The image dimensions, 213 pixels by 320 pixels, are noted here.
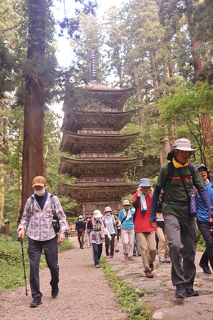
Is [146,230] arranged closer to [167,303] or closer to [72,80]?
[167,303]

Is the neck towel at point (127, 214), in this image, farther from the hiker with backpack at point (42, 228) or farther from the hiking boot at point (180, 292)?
the hiking boot at point (180, 292)

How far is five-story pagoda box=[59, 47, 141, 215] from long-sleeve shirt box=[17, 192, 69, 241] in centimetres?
1831

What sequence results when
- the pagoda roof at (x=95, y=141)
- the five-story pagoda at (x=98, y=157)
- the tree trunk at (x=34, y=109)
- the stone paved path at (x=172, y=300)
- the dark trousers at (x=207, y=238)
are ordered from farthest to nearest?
the five-story pagoda at (x=98, y=157) → the pagoda roof at (x=95, y=141) → the tree trunk at (x=34, y=109) → the dark trousers at (x=207, y=238) → the stone paved path at (x=172, y=300)

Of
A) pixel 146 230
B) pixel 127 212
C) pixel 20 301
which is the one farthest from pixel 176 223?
pixel 127 212

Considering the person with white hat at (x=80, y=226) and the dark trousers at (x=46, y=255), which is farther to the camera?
the person with white hat at (x=80, y=226)

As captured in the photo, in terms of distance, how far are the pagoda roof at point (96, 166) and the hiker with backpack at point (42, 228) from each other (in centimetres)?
1807

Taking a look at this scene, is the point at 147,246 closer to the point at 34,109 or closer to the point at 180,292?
the point at 180,292

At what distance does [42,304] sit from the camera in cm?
415

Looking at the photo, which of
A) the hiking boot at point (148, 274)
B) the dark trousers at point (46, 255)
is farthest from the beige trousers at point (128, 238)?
the dark trousers at point (46, 255)

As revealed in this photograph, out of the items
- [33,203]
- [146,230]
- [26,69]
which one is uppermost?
[26,69]

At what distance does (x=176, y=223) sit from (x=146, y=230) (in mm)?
2118

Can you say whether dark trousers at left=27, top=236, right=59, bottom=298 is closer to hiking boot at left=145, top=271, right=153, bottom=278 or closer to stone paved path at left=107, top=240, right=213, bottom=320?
stone paved path at left=107, top=240, right=213, bottom=320

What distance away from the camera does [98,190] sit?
23.9 m

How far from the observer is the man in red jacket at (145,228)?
17.6ft
